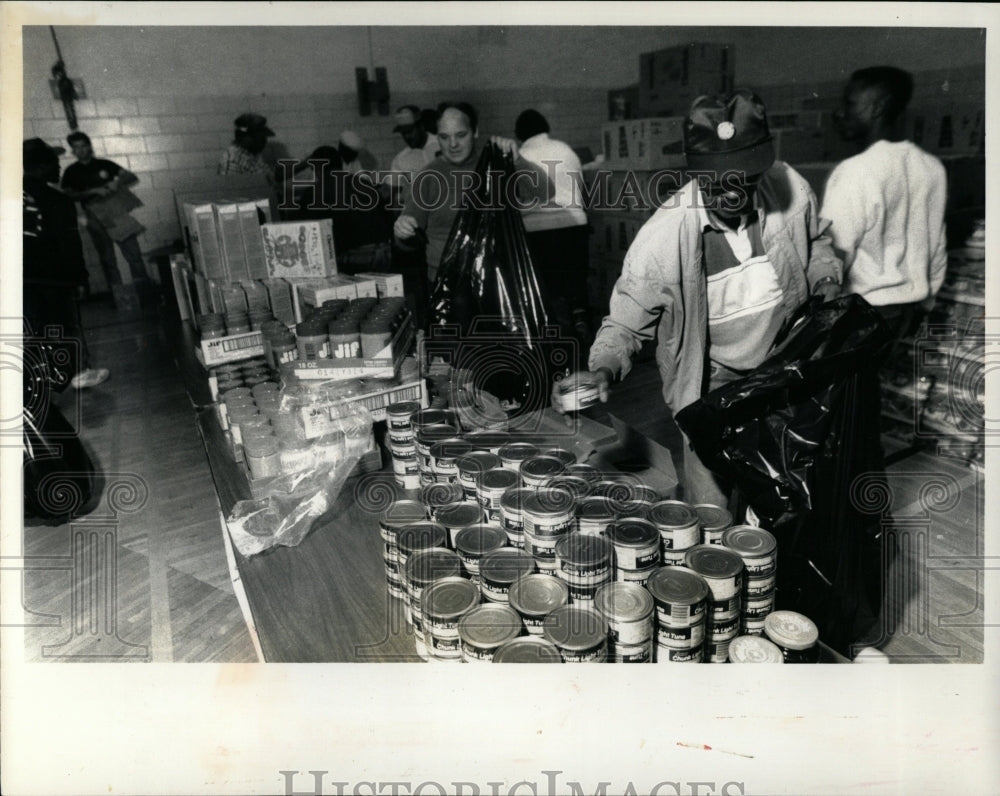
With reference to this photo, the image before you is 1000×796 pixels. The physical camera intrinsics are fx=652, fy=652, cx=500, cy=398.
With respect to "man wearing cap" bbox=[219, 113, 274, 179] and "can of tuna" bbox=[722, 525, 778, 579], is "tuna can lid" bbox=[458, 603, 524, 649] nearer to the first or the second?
"can of tuna" bbox=[722, 525, 778, 579]

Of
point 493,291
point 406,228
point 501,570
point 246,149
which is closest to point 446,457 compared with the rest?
point 501,570

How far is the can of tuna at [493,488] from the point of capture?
4.63 feet

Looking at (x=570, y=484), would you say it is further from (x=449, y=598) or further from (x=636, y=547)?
(x=449, y=598)

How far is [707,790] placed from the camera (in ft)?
4.23

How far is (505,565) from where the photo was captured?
1.23 m

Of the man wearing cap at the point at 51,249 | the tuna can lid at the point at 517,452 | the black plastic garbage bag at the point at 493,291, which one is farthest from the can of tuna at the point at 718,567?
the man wearing cap at the point at 51,249

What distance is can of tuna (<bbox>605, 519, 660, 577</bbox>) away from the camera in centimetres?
119

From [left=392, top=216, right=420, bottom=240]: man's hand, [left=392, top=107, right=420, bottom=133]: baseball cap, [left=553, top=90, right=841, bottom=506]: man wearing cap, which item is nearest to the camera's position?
[left=553, top=90, right=841, bottom=506]: man wearing cap

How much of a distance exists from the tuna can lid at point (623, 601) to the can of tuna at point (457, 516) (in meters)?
0.32

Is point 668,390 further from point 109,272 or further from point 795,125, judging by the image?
point 109,272

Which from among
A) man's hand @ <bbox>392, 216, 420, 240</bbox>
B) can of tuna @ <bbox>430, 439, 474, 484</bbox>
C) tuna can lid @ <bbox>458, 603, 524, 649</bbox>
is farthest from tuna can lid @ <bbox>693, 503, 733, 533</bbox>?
man's hand @ <bbox>392, 216, 420, 240</bbox>

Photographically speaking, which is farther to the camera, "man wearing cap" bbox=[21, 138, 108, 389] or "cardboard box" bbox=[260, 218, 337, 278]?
"cardboard box" bbox=[260, 218, 337, 278]

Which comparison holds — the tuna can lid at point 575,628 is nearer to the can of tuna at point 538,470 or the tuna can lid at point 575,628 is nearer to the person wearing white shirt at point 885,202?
the can of tuna at point 538,470

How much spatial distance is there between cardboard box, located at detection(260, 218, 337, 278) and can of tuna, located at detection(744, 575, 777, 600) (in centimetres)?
227
